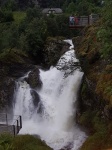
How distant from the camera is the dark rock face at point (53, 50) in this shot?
40338mm

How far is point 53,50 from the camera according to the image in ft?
136

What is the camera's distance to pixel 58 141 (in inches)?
1121

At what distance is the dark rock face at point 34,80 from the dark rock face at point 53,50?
3437mm

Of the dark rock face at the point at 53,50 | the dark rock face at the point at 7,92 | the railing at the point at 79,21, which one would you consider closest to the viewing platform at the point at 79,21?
the railing at the point at 79,21

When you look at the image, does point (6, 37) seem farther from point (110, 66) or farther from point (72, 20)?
point (110, 66)

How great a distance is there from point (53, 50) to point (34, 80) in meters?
6.81

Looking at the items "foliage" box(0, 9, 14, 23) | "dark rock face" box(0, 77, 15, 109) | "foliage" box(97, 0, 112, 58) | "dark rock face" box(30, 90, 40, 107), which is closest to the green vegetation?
"foliage" box(97, 0, 112, 58)

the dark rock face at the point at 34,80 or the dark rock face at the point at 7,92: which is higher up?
the dark rock face at the point at 34,80

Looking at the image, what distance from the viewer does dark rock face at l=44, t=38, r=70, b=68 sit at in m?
40.3

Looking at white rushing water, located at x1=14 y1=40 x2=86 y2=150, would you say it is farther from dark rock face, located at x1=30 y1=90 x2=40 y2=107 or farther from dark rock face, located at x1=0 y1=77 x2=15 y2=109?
dark rock face, located at x1=0 y1=77 x2=15 y2=109

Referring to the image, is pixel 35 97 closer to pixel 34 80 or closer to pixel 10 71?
pixel 34 80

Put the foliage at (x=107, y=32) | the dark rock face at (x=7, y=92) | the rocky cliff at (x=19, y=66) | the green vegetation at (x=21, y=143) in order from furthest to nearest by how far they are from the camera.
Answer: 1. the rocky cliff at (x=19, y=66)
2. the dark rock face at (x=7, y=92)
3. the green vegetation at (x=21, y=143)
4. the foliage at (x=107, y=32)

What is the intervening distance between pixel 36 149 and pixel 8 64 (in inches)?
635

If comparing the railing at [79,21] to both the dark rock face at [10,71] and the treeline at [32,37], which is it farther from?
the dark rock face at [10,71]
